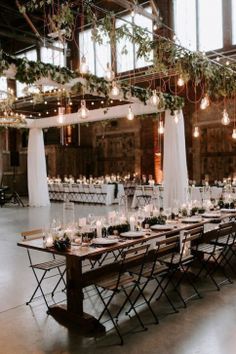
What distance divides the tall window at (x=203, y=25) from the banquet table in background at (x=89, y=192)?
5.90 meters

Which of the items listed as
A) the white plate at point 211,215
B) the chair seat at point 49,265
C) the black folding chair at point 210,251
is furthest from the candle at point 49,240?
the white plate at point 211,215

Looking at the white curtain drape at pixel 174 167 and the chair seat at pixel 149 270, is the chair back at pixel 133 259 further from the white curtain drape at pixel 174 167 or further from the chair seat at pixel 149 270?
the white curtain drape at pixel 174 167

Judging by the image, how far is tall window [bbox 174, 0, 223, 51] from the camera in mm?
13594

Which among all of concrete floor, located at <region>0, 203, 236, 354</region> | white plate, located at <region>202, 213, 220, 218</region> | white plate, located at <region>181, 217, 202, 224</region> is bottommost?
concrete floor, located at <region>0, 203, 236, 354</region>

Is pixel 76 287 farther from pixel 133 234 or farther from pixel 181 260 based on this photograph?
pixel 181 260

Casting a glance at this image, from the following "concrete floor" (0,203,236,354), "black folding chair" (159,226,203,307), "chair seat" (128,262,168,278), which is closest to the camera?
"concrete floor" (0,203,236,354)

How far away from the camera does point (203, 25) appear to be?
45.3 feet

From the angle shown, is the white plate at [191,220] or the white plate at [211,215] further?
the white plate at [211,215]

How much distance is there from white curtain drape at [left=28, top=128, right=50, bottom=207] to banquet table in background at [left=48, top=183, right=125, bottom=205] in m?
1.02

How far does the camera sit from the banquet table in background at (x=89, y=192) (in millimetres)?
14852

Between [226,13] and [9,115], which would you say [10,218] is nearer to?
[9,115]

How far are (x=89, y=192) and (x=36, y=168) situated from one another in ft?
7.59

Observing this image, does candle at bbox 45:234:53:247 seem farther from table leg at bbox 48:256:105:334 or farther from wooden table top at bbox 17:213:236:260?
table leg at bbox 48:256:105:334

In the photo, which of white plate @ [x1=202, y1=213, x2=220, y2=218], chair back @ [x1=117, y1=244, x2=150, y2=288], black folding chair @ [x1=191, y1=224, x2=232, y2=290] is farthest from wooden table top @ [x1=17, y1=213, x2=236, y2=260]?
white plate @ [x1=202, y1=213, x2=220, y2=218]
